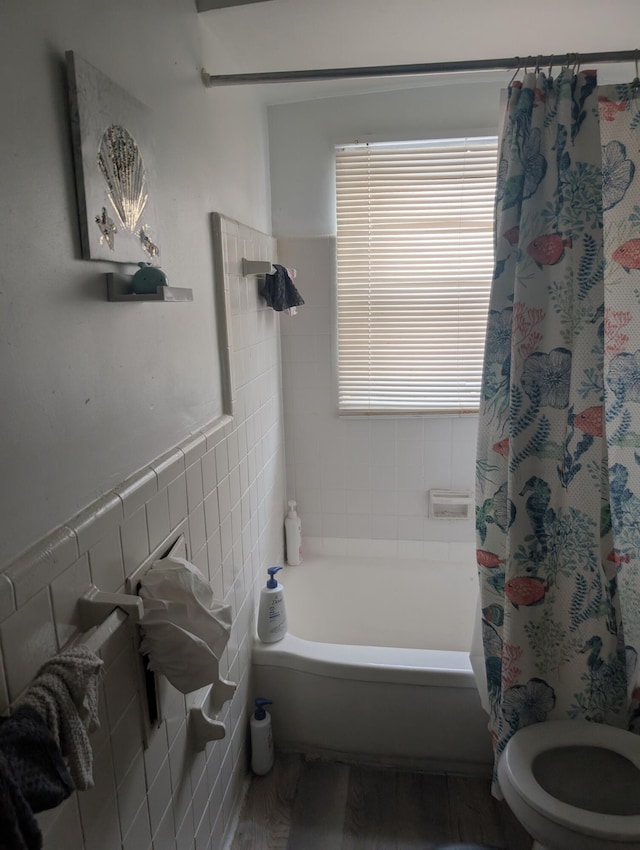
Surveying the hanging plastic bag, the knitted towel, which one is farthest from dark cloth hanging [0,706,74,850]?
the hanging plastic bag

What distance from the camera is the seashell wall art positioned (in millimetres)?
927

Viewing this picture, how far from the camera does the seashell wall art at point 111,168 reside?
A: 3.04 feet

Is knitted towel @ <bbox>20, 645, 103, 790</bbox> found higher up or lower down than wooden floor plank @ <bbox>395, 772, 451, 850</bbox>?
higher up

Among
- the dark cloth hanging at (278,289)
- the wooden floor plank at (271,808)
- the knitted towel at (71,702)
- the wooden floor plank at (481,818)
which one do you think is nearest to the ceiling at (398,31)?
the dark cloth hanging at (278,289)

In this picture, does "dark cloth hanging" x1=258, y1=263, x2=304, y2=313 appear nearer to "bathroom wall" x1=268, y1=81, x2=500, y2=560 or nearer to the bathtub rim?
"bathroom wall" x1=268, y1=81, x2=500, y2=560

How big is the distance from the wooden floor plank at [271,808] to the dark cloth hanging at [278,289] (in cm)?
164

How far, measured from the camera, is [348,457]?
9.22ft

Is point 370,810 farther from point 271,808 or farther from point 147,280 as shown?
point 147,280

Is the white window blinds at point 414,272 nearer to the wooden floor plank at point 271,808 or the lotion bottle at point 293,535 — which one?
the lotion bottle at point 293,535

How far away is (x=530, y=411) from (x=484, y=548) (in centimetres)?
44

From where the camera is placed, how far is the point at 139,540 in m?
1.12

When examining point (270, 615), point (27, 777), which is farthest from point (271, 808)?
point (27, 777)

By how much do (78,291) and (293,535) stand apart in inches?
77.5

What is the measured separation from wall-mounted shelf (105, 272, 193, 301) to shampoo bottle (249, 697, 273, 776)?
4.97 feet
